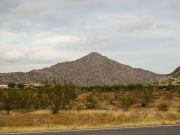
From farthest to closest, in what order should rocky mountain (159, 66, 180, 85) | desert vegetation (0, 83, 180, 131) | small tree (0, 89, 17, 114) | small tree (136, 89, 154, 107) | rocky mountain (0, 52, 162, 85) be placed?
rocky mountain (0, 52, 162, 85) < rocky mountain (159, 66, 180, 85) < small tree (136, 89, 154, 107) < small tree (0, 89, 17, 114) < desert vegetation (0, 83, 180, 131)

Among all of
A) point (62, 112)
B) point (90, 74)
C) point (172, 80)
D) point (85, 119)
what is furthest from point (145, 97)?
point (90, 74)

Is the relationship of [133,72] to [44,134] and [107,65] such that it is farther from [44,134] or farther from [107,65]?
[44,134]

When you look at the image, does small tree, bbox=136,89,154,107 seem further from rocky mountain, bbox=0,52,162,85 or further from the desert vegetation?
rocky mountain, bbox=0,52,162,85

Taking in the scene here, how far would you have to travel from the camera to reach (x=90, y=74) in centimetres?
14650

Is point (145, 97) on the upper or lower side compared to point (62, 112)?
upper

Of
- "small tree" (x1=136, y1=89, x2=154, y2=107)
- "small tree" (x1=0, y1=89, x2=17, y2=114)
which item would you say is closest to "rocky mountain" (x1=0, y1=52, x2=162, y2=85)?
"small tree" (x1=136, y1=89, x2=154, y2=107)

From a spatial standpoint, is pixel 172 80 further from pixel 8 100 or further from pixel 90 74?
pixel 8 100

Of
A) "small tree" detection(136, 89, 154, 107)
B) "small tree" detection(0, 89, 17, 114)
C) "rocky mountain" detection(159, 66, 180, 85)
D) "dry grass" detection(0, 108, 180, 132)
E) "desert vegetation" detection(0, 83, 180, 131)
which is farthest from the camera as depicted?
"rocky mountain" detection(159, 66, 180, 85)

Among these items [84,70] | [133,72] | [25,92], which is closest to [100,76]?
[84,70]

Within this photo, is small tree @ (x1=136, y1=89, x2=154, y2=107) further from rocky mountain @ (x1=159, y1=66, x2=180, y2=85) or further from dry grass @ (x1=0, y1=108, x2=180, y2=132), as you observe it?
rocky mountain @ (x1=159, y1=66, x2=180, y2=85)

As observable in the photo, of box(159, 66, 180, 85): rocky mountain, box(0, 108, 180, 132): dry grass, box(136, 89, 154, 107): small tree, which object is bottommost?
box(0, 108, 180, 132): dry grass

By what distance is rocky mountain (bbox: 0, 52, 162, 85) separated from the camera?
445 feet

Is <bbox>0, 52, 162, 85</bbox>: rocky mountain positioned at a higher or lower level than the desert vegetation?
higher

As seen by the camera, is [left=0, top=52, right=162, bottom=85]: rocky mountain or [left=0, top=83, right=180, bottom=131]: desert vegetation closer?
[left=0, top=83, right=180, bottom=131]: desert vegetation
